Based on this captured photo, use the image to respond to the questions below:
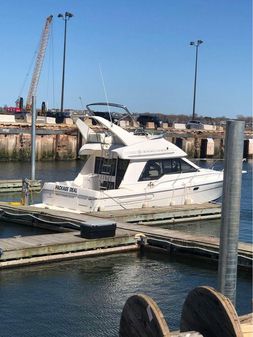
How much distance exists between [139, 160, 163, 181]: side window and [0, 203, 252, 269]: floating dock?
131 inches

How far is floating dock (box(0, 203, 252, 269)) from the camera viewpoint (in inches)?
540

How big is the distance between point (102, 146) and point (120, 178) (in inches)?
54.2

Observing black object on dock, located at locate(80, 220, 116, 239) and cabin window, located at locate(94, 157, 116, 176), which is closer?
black object on dock, located at locate(80, 220, 116, 239)

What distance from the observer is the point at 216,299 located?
6.04 meters

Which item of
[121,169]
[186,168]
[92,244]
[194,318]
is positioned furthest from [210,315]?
[186,168]

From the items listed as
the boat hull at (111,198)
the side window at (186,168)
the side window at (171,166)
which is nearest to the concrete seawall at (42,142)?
the side window at (186,168)

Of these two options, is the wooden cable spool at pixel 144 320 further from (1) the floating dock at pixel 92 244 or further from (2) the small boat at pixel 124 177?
(2) the small boat at pixel 124 177

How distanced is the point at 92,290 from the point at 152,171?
9.17m

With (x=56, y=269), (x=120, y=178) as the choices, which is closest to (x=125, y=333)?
(x=56, y=269)

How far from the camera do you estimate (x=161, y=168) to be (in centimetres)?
2130

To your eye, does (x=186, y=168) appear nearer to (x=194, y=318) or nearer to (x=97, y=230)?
(x=97, y=230)

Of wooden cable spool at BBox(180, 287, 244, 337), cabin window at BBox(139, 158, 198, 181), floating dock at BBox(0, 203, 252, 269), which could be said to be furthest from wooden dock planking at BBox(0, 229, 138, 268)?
wooden cable spool at BBox(180, 287, 244, 337)

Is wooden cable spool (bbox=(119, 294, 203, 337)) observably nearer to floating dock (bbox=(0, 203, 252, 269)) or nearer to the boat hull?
floating dock (bbox=(0, 203, 252, 269))

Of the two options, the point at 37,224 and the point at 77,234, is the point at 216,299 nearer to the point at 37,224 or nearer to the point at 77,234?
the point at 77,234
